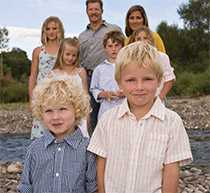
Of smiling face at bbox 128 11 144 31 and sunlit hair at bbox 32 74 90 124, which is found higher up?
smiling face at bbox 128 11 144 31

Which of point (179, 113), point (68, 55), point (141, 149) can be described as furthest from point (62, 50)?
point (179, 113)

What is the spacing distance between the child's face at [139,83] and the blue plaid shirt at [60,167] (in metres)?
0.35

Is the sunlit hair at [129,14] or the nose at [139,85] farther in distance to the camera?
the sunlit hair at [129,14]

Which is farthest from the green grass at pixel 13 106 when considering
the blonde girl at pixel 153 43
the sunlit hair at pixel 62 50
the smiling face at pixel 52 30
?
the blonde girl at pixel 153 43

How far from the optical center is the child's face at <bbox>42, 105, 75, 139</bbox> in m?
3.06

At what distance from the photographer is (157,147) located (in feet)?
9.73

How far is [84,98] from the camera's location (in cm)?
314

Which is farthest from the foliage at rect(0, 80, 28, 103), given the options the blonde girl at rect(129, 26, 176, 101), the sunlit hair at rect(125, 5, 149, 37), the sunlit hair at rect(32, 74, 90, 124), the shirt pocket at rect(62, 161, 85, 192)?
the shirt pocket at rect(62, 161, 85, 192)

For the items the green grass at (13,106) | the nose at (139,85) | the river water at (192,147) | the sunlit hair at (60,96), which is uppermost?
the nose at (139,85)

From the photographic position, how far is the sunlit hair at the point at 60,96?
3057 mm

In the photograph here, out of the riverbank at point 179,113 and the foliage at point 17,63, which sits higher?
the foliage at point 17,63

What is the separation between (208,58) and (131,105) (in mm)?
28326

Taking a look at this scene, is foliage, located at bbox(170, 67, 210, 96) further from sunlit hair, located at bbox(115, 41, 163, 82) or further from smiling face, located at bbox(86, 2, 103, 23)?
sunlit hair, located at bbox(115, 41, 163, 82)

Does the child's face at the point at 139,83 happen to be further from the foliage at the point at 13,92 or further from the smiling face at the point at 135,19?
the foliage at the point at 13,92
